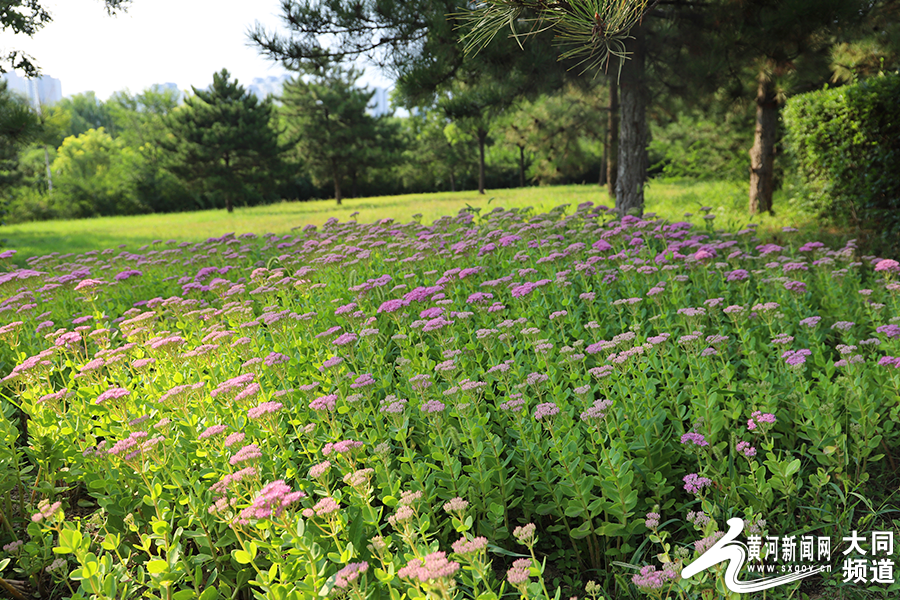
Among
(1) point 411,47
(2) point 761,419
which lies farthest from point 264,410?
(1) point 411,47

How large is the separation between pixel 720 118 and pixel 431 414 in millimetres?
18064

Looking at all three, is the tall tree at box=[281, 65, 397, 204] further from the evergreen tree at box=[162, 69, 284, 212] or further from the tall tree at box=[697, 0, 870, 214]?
the tall tree at box=[697, 0, 870, 214]

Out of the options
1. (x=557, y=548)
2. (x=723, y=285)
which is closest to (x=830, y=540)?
(x=557, y=548)

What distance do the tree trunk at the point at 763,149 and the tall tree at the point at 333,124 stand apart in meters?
28.9

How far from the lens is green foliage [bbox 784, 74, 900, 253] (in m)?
7.84

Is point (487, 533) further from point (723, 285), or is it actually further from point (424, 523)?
point (723, 285)

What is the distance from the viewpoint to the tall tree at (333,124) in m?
36.9

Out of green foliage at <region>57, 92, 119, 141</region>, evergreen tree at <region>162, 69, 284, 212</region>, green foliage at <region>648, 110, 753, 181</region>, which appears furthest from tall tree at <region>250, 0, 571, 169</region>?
green foliage at <region>57, 92, 119, 141</region>

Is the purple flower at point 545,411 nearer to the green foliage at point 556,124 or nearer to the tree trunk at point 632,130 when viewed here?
the tree trunk at point 632,130

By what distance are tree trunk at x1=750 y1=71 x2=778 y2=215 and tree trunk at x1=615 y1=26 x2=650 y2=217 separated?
3.48 metres

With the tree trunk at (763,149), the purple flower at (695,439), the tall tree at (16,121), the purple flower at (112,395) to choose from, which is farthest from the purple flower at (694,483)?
the tall tree at (16,121)

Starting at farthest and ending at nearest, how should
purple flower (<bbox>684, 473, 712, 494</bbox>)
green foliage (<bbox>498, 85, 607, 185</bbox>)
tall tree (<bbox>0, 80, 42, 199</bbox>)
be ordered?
green foliage (<bbox>498, 85, 607, 185</bbox>), tall tree (<bbox>0, 80, 42, 199</bbox>), purple flower (<bbox>684, 473, 712, 494</bbox>)

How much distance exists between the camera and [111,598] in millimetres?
1984

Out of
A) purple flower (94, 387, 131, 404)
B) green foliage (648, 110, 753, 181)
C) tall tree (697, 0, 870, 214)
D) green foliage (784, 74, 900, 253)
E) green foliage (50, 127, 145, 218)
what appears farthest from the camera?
green foliage (50, 127, 145, 218)
